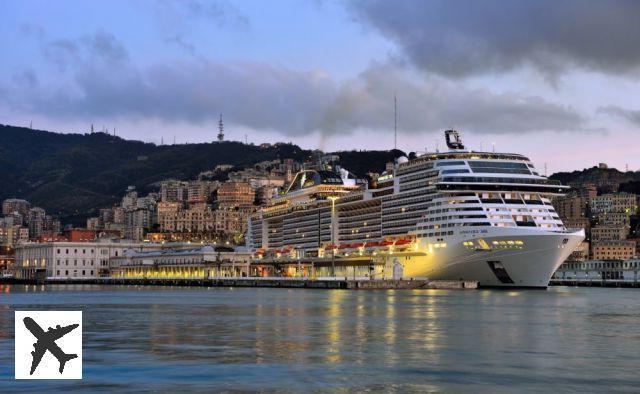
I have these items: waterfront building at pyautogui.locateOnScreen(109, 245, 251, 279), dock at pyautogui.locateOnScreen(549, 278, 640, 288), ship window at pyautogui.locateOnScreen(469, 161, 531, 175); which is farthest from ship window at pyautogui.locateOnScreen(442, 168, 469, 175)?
dock at pyautogui.locateOnScreen(549, 278, 640, 288)

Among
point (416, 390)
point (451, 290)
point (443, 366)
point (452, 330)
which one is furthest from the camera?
point (451, 290)

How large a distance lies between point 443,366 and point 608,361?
17.6 ft

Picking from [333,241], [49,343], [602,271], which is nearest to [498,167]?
[333,241]

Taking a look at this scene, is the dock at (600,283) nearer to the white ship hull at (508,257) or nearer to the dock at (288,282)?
the dock at (288,282)

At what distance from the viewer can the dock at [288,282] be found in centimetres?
9306

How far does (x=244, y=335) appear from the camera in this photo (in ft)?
123

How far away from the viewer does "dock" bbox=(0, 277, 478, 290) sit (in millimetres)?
93062

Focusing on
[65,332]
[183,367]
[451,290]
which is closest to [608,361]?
[183,367]

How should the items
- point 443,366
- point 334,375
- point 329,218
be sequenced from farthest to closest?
point 329,218, point 443,366, point 334,375

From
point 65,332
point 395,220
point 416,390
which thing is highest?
point 395,220

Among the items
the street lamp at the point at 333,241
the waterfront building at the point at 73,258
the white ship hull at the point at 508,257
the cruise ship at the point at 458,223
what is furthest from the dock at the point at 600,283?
the waterfront building at the point at 73,258

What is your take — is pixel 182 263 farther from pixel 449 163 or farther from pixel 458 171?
pixel 458 171

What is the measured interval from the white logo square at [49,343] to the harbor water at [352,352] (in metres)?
0.76

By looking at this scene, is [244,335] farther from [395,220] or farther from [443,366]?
[395,220]
